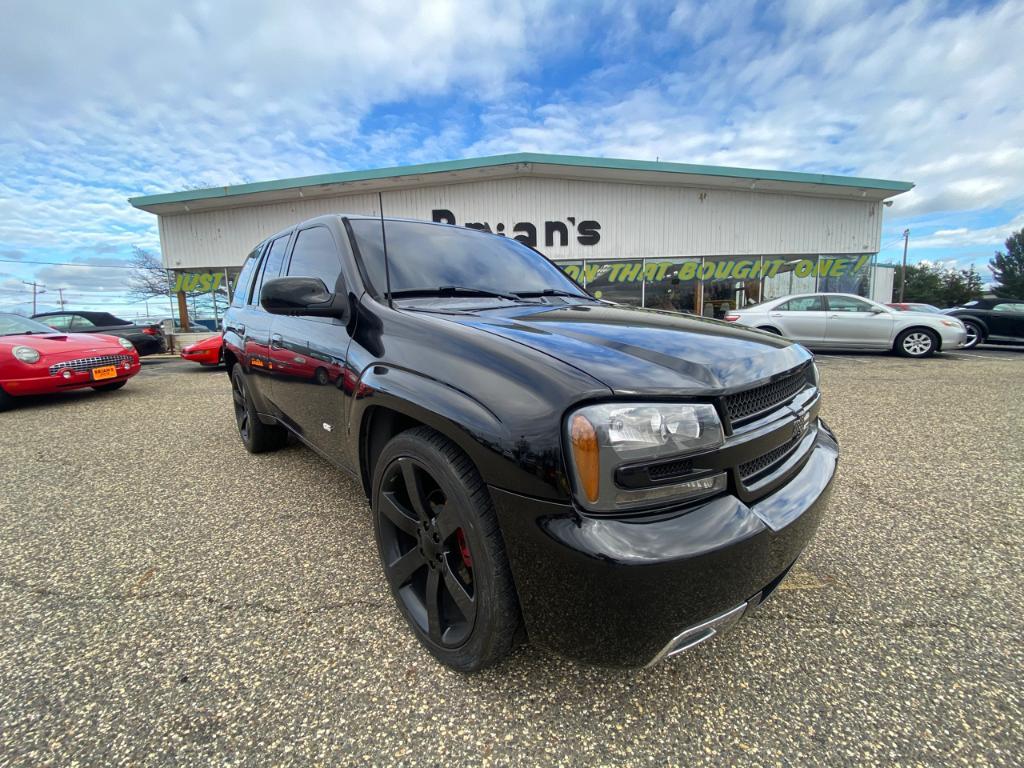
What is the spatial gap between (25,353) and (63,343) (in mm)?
442

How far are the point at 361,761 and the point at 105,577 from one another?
167 cm

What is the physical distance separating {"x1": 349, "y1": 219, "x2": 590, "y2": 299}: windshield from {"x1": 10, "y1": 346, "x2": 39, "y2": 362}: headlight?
19.2 ft

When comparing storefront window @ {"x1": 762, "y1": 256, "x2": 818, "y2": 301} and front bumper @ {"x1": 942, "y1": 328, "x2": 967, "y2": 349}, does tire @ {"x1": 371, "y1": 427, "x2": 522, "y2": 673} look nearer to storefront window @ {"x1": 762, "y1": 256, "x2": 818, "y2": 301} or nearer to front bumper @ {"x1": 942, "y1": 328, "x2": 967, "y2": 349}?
front bumper @ {"x1": 942, "y1": 328, "x2": 967, "y2": 349}

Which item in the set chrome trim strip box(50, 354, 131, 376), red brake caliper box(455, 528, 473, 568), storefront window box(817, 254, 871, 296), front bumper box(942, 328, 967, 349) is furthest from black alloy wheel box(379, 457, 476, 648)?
storefront window box(817, 254, 871, 296)

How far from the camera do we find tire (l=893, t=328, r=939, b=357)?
9148 millimetres

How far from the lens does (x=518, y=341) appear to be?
1.42 metres

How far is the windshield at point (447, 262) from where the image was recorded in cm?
220

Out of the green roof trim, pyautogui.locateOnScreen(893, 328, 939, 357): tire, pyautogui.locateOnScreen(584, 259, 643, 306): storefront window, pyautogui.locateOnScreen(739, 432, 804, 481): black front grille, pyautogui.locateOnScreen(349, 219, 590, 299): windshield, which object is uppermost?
the green roof trim

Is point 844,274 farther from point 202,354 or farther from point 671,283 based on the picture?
point 202,354

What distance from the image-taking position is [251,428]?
3.65 metres

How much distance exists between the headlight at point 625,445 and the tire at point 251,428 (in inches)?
122

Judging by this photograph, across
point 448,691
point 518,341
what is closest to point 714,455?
point 518,341

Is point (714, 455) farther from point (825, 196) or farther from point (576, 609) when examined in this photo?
point (825, 196)

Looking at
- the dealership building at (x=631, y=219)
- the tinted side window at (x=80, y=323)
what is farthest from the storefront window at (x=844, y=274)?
the tinted side window at (x=80, y=323)
